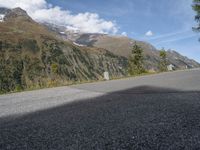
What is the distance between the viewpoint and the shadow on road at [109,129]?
10.4 feet

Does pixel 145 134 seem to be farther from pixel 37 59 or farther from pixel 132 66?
pixel 37 59

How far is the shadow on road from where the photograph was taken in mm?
3182

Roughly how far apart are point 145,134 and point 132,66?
3496cm

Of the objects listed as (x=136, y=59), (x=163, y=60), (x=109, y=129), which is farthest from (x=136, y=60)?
(x=109, y=129)

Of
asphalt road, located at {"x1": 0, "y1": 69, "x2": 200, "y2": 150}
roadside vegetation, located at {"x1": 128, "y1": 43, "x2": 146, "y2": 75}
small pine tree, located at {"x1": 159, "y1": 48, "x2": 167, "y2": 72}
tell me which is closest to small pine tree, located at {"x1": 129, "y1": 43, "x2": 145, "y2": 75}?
roadside vegetation, located at {"x1": 128, "y1": 43, "x2": 146, "y2": 75}

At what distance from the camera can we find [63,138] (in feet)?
11.9

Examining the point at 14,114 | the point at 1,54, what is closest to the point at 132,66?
the point at 14,114

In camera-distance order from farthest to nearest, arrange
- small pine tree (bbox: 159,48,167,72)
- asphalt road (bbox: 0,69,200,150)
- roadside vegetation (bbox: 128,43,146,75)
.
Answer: roadside vegetation (bbox: 128,43,146,75) → small pine tree (bbox: 159,48,167,72) → asphalt road (bbox: 0,69,200,150)

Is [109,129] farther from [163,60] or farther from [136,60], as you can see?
[136,60]

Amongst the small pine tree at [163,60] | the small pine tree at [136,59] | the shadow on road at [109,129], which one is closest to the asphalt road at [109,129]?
the shadow on road at [109,129]

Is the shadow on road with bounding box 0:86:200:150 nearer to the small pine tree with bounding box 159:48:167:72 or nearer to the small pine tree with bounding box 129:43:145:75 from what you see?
the small pine tree with bounding box 159:48:167:72

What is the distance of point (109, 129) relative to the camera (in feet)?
12.7

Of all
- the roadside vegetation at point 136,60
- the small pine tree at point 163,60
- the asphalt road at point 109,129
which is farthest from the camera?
the roadside vegetation at point 136,60

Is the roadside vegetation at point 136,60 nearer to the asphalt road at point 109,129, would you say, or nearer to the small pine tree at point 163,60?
the small pine tree at point 163,60
